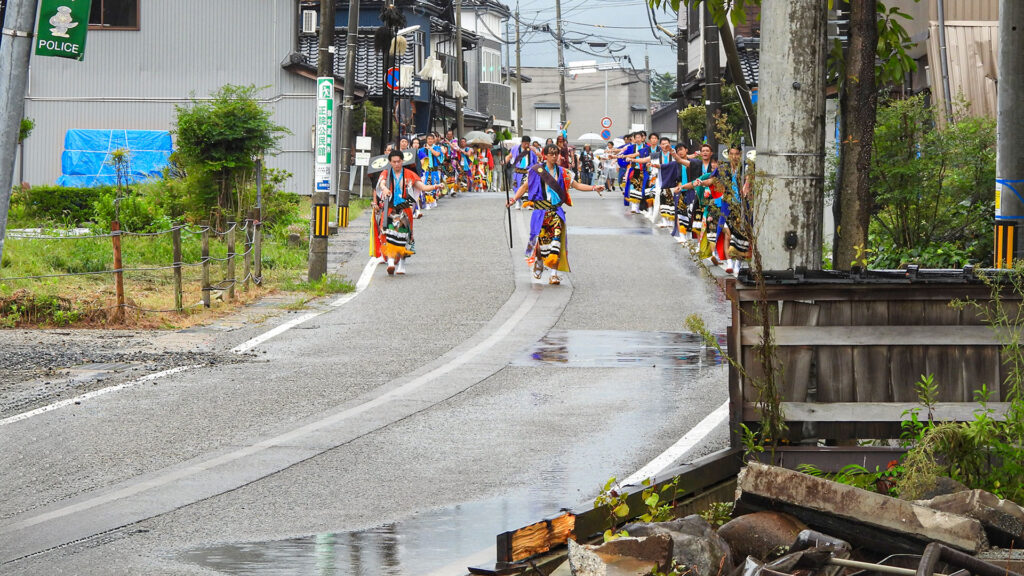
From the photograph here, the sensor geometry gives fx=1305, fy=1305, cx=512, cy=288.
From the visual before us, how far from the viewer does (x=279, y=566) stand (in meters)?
5.80

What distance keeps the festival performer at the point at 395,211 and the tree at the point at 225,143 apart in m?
2.51

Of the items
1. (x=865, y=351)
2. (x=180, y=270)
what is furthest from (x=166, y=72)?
(x=865, y=351)

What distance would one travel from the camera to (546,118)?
108938mm

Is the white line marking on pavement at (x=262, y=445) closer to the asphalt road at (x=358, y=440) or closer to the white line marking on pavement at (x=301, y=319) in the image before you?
the asphalt road at (x=358, y=440)

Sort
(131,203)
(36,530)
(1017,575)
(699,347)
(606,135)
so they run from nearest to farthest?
1. (1017,575)
2. (36,530)
3. (699,347)
4. (131,203)
5. (606,135)

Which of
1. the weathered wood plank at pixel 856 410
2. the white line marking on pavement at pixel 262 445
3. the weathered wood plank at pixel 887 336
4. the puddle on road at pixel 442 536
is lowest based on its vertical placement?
the puddle on road at pixel 442 536

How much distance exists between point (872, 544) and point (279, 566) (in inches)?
101

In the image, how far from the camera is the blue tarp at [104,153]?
35.2 metres

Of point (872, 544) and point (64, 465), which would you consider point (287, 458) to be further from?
point (872, 544)

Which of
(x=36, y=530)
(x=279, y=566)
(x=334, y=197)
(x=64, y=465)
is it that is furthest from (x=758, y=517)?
(x=334, y=197)

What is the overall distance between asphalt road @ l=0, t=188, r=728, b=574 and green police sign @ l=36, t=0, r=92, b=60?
8.63 feet

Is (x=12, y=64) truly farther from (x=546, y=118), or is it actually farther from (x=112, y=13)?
(x=546, y=118)

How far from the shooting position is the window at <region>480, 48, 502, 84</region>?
7712 cm

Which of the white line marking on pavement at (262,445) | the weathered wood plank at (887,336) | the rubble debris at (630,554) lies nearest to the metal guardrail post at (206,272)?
the white line marking on pavement at (262,445)
